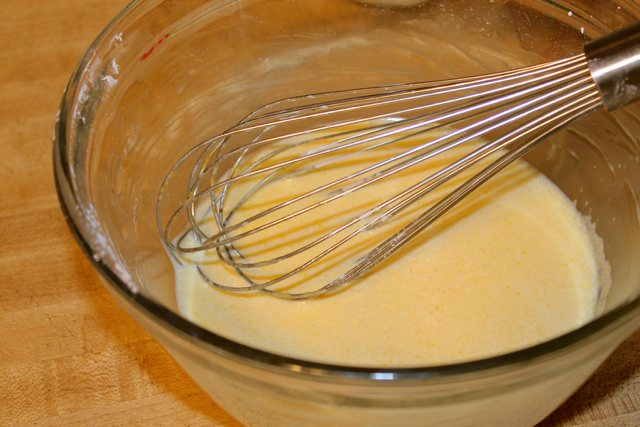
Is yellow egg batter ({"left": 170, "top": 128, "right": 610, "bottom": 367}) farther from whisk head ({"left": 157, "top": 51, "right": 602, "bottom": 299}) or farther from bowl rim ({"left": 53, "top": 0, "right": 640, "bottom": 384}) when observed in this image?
bowl rim ({"left": 53, "top": 0, "right": 640, "bottom": 384})

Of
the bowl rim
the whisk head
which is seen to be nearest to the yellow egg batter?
the whisk head

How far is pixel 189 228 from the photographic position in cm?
79

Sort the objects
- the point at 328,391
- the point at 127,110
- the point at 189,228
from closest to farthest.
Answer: the point at 328,391 → the point at 127,110 → the point at 189,228

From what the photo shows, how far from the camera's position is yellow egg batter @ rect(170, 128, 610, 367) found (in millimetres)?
646

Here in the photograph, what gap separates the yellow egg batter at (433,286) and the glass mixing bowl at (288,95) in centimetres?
5

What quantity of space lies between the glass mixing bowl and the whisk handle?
0.15 metres

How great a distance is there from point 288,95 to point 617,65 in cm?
49

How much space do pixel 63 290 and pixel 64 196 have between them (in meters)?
0.28

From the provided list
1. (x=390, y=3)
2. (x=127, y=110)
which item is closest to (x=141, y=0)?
(x=127, y=110)

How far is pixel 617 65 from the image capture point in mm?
436

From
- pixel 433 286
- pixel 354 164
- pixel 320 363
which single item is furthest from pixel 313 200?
pixel 320 363

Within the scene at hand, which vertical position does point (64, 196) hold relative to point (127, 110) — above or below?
below

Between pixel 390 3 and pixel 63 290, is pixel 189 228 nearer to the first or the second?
pixel 63 290

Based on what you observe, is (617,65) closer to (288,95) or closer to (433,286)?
(433,286)
